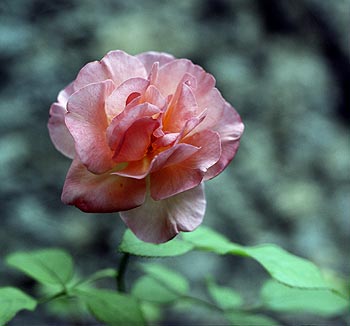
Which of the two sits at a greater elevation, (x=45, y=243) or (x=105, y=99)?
(x=105, y=99)

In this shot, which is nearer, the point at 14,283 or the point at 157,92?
the point at 157,92

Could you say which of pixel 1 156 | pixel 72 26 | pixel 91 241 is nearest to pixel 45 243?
pixel 91 241

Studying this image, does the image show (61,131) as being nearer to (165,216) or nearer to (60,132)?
(60,132)

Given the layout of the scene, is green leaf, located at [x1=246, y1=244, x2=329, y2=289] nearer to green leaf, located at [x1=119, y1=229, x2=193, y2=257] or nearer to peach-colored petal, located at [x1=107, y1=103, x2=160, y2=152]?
green leaf, located at [x1=119, y1=229, x2=193, y2=257]

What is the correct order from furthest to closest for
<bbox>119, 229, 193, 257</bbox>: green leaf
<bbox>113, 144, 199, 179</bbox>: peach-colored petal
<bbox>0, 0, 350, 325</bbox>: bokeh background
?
1. <bbox>0, 0, 350, 325</bbox>: bokeh background
2. <bbox>119, 229, 193, 257</bbox>: green leaf
3. <bbox>113, 144, 199, 179</bbox>: peach-colored petal

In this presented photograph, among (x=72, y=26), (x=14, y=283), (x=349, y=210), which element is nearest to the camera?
(x=14, y=283)

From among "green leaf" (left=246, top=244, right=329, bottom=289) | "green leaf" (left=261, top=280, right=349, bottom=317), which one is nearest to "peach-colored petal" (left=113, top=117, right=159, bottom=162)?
"green leaf" (left=246, top=244, right=329, bottom=289)

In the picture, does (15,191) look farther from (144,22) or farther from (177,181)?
(177,181)
